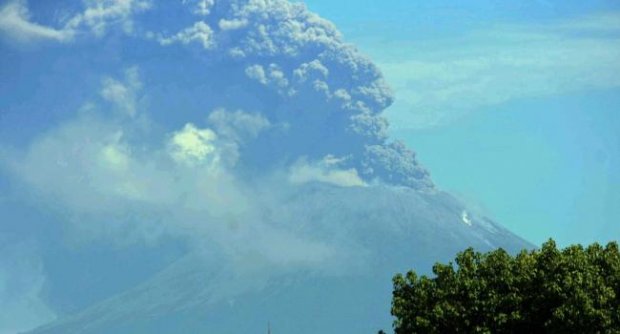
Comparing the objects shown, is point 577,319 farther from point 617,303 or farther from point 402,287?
point 402,287

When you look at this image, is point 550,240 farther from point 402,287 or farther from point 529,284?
point 402,287

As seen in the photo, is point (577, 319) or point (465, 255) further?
point (465, 255)

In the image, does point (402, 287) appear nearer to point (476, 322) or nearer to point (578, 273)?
point (476, 322)

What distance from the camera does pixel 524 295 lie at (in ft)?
289

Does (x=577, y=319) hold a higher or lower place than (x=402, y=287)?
lower

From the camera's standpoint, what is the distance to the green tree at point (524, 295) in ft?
277

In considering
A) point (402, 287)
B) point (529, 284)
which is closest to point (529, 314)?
point (529, 284)

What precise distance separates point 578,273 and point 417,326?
10.3 m

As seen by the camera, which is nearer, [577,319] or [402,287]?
[577,319]

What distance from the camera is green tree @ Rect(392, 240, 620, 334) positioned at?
277 ft

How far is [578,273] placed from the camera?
8531 cm

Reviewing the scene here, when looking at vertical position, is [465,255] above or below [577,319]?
above

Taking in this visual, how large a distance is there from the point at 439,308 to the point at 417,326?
2.40 m

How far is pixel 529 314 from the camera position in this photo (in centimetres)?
8775
